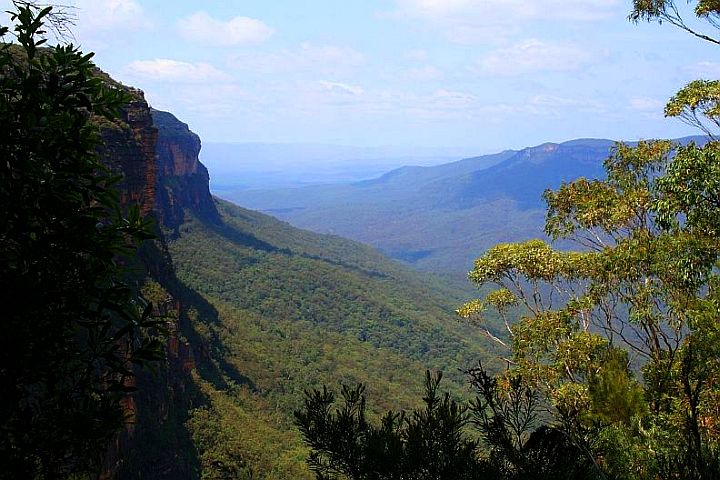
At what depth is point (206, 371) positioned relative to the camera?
40812 millimetres

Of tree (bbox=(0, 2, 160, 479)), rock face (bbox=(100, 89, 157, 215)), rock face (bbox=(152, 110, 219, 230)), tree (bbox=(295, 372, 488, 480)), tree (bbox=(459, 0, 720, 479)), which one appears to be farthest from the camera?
rock face (bbox=(152, 110, 219, 230))

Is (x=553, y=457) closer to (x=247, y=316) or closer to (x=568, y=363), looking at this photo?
(x=568, y=363)

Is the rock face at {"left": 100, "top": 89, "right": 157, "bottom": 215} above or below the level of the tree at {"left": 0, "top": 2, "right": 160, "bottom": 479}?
above

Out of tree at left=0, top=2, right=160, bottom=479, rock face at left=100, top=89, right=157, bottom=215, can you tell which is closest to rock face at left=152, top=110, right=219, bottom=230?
rock face at left=100, top=89, right=157, bottom=215

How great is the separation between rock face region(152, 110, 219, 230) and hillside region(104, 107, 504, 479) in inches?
9.9

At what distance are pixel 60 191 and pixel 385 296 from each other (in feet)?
285

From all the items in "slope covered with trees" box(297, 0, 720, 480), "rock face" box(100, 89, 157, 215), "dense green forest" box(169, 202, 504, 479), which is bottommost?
"dense green forest" box(169, 202, 504, 479)

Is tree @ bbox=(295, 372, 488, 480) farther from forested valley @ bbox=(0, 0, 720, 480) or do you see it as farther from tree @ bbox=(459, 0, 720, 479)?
tree @ bbox=(459, 0, 720, 479)

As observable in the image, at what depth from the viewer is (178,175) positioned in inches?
3066

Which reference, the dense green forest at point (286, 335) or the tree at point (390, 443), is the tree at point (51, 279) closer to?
the tree at point (390, 443)

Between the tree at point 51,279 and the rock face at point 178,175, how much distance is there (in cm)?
6250

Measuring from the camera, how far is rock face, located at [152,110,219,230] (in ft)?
220

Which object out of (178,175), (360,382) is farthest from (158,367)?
(178,175)

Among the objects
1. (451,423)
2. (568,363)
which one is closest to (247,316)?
(568,363)
